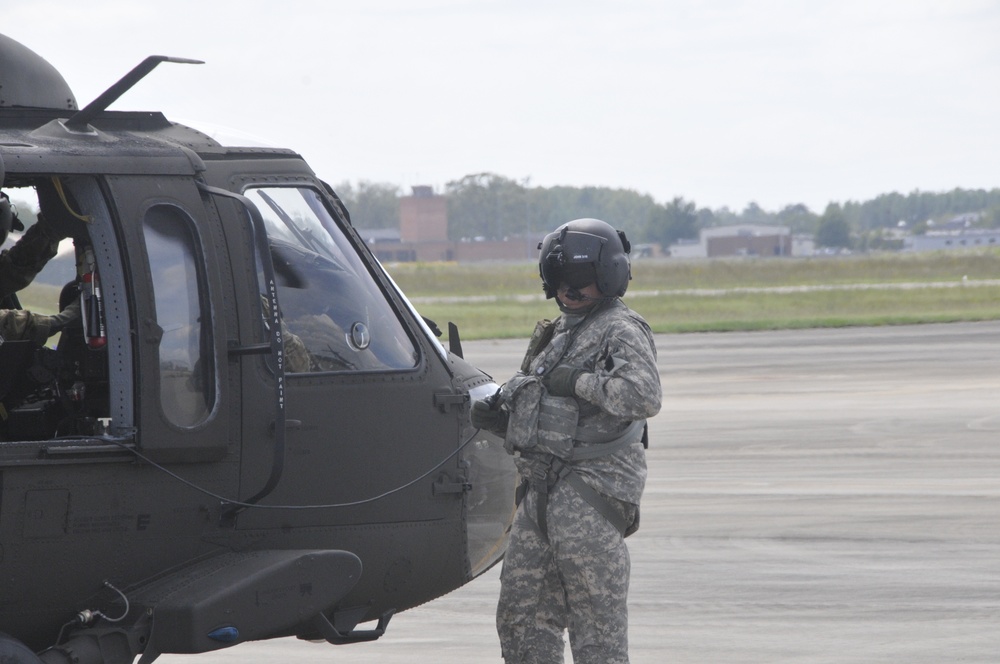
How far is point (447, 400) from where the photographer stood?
540cm

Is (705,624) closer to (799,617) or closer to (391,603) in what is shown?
(799,617)

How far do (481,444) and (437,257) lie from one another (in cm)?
12832

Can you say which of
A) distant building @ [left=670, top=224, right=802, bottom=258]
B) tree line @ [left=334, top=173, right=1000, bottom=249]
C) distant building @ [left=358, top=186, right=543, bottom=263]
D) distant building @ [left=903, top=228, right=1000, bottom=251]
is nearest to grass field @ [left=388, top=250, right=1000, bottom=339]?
tree line @ [left=334, top=173, right=1000, bottom=249]

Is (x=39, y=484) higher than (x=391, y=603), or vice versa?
(x=39, y=484)

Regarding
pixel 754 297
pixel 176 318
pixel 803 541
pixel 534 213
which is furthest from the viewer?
pixel 534 213

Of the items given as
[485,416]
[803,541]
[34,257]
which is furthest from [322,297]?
[803,541]

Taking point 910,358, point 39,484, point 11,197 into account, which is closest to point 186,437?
point 39,484

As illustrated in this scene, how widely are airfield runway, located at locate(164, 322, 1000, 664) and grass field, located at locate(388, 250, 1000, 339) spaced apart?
1644 centimetres

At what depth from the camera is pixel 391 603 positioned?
17.7 feet

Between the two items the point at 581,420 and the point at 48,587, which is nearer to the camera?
the point at 48,587

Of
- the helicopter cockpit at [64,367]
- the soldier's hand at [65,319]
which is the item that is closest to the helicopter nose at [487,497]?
the helicopter cockpit at [64,367]

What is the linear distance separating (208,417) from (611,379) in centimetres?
148

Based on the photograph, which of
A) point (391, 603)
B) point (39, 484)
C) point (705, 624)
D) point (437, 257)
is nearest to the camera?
point (39, 484)

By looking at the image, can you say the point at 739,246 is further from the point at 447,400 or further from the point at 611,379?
the point at 611,379
